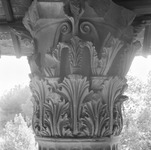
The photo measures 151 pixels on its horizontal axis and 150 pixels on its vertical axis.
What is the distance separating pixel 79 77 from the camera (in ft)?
7.56

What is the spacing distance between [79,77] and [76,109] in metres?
0.27

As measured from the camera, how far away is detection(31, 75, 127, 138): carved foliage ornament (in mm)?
2309

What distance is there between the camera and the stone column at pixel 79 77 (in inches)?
91.2

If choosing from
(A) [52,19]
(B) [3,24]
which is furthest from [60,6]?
(B) [3,24]

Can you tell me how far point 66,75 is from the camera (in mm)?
2346

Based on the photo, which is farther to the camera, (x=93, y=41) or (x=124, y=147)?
(x=124, y=147)

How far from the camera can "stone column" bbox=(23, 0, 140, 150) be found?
7.60 ft

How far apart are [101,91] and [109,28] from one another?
56cm

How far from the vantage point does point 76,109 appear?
232 centimetres

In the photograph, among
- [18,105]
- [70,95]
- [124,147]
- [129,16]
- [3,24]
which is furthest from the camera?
[18,105]

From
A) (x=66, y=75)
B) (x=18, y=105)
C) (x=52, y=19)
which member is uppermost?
(x=52, y=19)

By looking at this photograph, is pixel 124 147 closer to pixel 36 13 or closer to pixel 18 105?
pixel 36 13

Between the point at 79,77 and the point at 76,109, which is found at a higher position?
the point at 79,77

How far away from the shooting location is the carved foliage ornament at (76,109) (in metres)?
2.31
